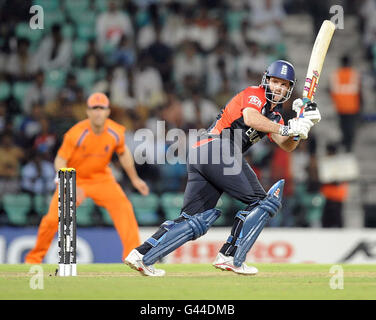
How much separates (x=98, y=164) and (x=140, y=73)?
4.66 metres

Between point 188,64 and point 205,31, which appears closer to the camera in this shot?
point 188,64

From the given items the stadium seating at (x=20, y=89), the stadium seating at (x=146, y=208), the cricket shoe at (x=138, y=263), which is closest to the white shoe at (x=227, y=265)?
the cricket shoe at (x=138, y=263)

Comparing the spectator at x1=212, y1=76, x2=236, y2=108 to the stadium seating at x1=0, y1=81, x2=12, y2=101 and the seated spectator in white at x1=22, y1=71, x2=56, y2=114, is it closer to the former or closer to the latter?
the seated spectator in white at x1=22, y1=71, x2=56, y2=114

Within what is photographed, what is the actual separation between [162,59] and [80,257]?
4259mm

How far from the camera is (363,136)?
14727mm

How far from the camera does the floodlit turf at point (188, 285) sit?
243 inches

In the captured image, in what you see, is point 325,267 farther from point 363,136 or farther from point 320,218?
point 363,136

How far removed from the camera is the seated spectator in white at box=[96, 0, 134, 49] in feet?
49.3

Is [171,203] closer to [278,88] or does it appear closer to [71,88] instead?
[71,88]

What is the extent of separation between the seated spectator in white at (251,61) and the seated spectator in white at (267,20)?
38 centimetres

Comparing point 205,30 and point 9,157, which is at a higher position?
point 205,30

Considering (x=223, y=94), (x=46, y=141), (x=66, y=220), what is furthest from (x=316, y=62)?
(x=223, y=94)

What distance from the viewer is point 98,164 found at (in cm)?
987
